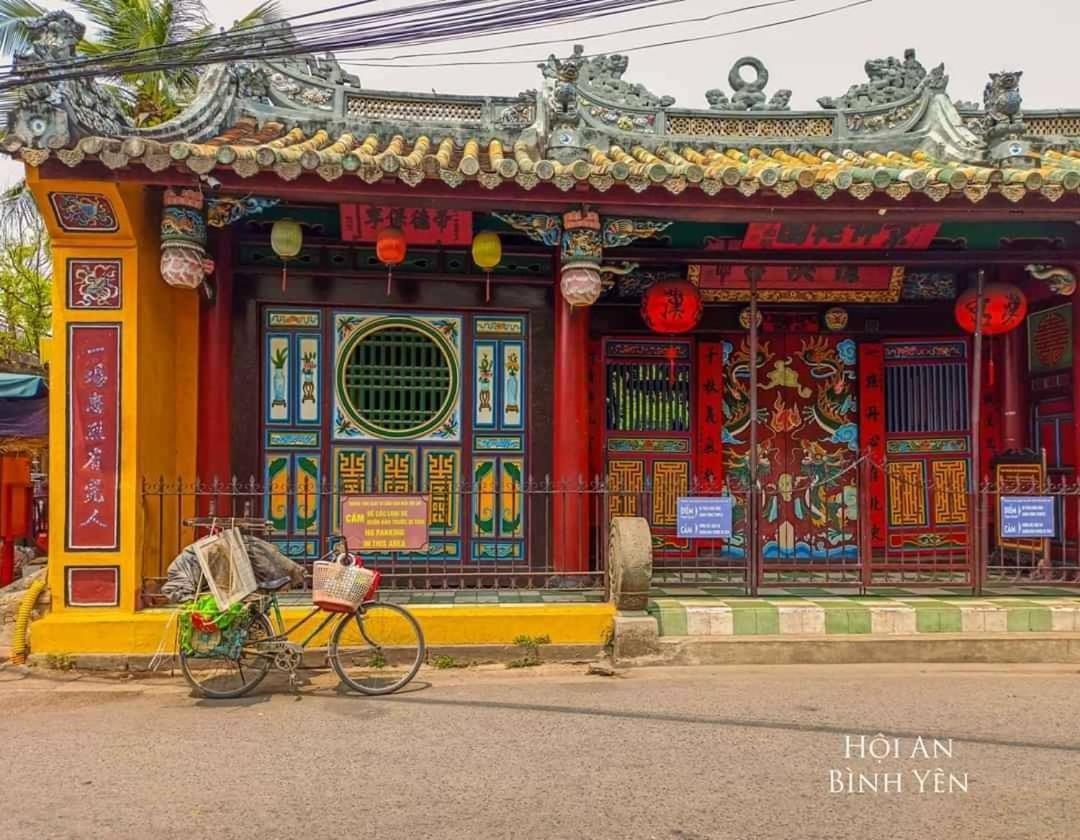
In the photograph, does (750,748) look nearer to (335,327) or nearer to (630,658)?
(630,658)

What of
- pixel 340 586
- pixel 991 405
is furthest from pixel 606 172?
pixel 991 405

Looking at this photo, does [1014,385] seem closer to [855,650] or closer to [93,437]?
[855,650]

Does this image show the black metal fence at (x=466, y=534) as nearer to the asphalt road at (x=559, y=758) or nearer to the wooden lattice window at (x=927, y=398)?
the asphalt road at (x=559, y=758)

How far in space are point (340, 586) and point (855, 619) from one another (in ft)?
12.7

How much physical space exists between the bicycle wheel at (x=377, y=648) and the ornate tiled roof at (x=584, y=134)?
323 cm

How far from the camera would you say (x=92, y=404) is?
6.81 metres

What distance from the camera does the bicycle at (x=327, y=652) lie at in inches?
232

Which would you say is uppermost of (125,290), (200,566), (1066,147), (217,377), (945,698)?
(1066,147)

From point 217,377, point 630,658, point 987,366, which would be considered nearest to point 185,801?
point 630,658

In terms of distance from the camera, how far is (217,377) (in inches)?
316

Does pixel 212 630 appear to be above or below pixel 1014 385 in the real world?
below

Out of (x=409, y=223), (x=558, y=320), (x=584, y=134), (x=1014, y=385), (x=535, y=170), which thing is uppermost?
(x=584, y=134)

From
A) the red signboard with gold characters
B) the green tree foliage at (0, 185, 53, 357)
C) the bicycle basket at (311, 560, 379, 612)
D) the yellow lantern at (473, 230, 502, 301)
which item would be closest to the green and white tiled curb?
the bicycle basket at (311, 560, 379, 612)

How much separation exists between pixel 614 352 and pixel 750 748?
208 inches
